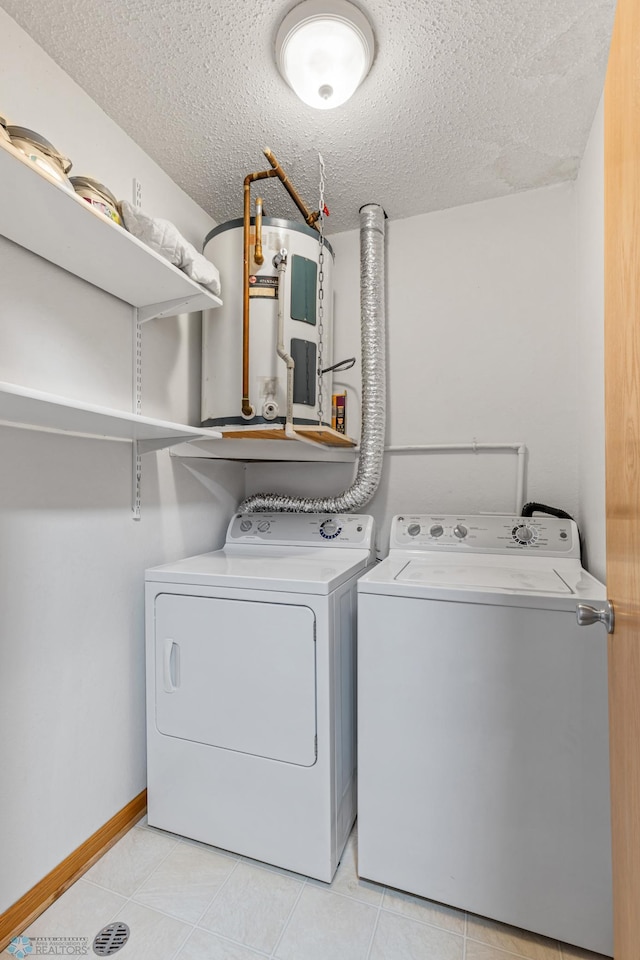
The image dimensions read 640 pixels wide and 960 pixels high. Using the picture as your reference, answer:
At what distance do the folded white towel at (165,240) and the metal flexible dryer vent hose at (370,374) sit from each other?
0.86 metres

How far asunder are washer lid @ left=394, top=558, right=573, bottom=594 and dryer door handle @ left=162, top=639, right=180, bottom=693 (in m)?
0.83

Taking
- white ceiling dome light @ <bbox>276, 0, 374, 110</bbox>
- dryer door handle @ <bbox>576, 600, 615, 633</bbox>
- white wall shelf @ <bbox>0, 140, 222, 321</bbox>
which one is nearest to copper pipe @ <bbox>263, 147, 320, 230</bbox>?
white ceiling dome light @ <bbox>276, 0, 374, 110</bbox>

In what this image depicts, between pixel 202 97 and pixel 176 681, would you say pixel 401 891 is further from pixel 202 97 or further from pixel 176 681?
pixel 202 97

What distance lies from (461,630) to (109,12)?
6.77 feet

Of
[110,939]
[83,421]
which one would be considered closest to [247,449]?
[83,421]

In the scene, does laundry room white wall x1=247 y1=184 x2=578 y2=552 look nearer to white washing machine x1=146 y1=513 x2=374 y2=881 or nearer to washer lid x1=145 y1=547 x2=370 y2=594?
washer lid x1=145 y1=547 x2=370 y2=594

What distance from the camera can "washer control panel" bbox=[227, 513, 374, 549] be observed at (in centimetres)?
210

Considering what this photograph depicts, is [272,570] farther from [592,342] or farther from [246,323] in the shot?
[592,342]

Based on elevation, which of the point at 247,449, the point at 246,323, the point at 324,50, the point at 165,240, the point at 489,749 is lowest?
the point at 489,749

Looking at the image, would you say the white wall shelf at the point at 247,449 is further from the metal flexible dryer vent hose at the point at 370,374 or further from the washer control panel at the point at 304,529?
the washer control panel at the point at 304,529

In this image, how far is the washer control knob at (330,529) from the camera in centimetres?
212

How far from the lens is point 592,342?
174 cm

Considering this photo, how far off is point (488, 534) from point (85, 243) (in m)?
1.76

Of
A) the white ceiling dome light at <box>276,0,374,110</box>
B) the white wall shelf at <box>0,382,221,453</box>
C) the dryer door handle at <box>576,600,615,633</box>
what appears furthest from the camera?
the white ceiling dome light at <box>276,0,374,110</box>
